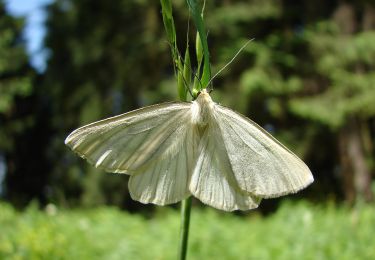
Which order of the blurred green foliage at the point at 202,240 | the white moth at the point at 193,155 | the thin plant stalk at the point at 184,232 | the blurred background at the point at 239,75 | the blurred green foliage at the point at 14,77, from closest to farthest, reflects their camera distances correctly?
the thin plant stalk at the point at 184,232 → the white moth at the point at 193,155 → the blurred green foliage at the point at 202,240 → the blurred background at the point at 239,75 → the blurred green foliage at the point at 14,77

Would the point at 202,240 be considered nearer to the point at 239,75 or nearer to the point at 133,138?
the point at 133,138

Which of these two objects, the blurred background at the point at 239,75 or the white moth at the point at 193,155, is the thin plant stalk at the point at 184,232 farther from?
the blurred background at the point at 239,75

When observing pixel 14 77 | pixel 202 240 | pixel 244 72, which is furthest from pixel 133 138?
pixel 14 77

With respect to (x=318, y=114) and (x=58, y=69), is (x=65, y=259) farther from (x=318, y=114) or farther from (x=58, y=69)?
(x=58, y=69)

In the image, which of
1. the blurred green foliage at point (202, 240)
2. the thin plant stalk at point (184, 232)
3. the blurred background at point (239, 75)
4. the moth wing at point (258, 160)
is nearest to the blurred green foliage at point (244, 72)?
the blurred background at point (239, 75)

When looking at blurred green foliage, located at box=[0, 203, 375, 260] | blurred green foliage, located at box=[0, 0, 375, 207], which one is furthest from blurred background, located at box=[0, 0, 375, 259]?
blurred green foliage, located at box=[0, 203, 375, 260]

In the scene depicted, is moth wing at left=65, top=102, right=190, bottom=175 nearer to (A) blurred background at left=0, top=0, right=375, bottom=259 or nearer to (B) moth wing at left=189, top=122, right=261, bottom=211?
(B) moth wing at left=189, top=122, right=261, bottom=211

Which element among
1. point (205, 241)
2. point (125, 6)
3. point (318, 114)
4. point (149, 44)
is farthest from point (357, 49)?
point (205, 241)
